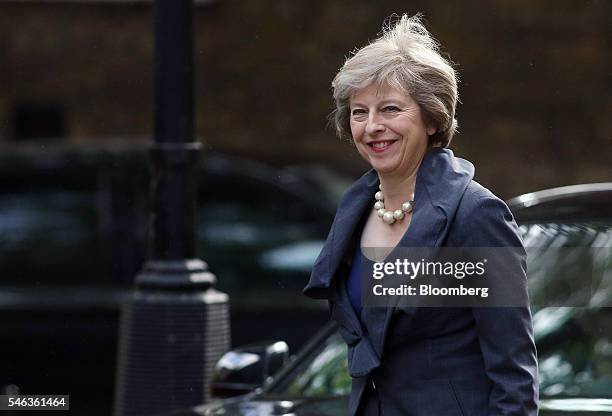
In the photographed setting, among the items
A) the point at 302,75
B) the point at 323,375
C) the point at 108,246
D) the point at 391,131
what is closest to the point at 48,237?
the point at 108,246

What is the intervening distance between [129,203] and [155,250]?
1787 millimetres

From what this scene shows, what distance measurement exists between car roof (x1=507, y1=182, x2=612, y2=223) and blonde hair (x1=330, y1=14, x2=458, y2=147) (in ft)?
2.76

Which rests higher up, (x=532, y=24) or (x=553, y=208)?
(x=532, y=24)

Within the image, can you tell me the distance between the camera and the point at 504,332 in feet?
10.2

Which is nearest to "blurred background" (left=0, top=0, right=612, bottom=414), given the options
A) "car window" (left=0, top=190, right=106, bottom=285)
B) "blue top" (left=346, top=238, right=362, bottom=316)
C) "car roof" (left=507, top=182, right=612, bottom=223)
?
"car window" (left=0, top=190, right=106, bottom=285)

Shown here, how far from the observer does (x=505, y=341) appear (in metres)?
3.10

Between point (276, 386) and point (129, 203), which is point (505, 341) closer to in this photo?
point (276, 386)

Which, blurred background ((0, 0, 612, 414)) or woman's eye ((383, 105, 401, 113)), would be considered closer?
woman's eye ((383, 105, 401, 113))

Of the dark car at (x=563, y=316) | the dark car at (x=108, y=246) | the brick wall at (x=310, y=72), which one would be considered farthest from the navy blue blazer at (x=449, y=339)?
the brick wall at (x=310, y=72)

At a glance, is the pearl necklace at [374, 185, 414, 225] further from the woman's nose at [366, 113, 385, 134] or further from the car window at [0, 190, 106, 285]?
the car window at [0, 190, 106, 285]

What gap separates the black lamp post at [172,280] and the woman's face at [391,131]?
264 cm

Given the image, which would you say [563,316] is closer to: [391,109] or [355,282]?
[355,282]

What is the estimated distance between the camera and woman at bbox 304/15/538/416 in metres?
3.13

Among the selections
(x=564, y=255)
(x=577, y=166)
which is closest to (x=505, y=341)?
(x=564, y=255)
